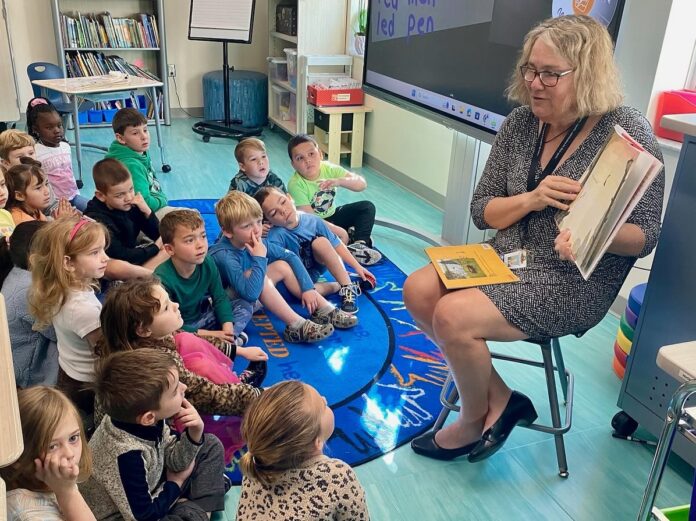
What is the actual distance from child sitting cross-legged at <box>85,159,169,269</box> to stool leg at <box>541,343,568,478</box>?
162 centimetres

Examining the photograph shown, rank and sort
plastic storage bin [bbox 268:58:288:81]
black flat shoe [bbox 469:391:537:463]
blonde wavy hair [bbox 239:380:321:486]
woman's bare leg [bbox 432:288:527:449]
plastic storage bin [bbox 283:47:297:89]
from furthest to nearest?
plastic storage bin [bbox 268:58:288:81]
plastic storage bin [bbox 283:47:297:89]
black flat shoe [bbox 469:391:537:463]
woman's bare leg [bbox 432:288:527:449]
blonde wavy hair [bbox 239:380:321:486]

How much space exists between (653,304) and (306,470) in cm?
124

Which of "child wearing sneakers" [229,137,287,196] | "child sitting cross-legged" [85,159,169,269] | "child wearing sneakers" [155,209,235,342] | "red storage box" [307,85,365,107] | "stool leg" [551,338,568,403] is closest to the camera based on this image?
"stool leg" [551,338,568,403]

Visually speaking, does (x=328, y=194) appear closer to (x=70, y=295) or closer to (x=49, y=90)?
(x=70, y=295)

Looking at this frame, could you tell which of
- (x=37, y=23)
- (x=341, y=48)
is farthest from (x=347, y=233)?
(x=37, y=23)

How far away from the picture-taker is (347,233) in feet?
11.1

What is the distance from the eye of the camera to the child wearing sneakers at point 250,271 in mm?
2453

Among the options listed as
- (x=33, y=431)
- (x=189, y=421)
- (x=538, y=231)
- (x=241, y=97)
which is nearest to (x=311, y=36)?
(x=241, y=97)

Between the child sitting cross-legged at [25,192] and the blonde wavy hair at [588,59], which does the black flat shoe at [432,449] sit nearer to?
the blonde wavy hair at [588,59]

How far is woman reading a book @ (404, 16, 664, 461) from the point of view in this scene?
1.63 m

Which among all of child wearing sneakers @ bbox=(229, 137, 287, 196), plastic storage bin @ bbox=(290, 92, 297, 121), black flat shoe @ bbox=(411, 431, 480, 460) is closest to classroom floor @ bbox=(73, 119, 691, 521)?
black flat shoe @ bbox=(411, 431, 480, 460)

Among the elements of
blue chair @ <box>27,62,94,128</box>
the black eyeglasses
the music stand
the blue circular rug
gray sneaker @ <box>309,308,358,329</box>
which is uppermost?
the black eyeglasses

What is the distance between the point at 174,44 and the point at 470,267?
17.8 feet

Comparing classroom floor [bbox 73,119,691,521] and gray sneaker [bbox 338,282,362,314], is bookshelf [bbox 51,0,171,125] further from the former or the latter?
classroom floor [bbox 73,119,691,521]
